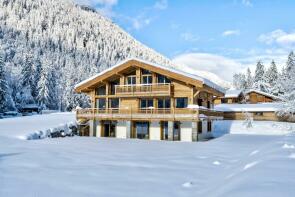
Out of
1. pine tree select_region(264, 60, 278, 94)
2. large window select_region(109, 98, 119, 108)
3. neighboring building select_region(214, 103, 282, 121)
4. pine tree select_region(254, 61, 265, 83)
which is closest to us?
large window select_region(109, 98, 119, 108)

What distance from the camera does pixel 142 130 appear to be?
3384 centimetres

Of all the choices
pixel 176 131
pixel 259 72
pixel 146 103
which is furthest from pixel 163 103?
pixel 259 72

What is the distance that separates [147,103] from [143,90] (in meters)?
1.63

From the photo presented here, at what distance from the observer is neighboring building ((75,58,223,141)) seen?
31203 millimetres

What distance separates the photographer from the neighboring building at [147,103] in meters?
31.2

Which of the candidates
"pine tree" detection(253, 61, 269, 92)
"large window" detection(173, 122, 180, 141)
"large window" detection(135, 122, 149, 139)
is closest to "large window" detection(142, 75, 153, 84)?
"large window" detection(135, 122, 149, 139)

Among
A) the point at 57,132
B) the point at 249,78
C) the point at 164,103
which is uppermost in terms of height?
the point at 249,78

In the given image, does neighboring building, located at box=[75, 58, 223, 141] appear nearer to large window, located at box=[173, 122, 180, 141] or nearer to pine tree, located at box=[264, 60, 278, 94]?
large window, located at box=[173, 122, 180, 141]

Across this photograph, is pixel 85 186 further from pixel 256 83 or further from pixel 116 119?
pixel 256 83

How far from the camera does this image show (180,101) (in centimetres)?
3247

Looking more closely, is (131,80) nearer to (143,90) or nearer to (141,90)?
(141,90)

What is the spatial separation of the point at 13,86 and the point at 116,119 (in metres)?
49.7

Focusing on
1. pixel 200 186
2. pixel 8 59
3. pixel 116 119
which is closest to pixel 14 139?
pixel 116 119

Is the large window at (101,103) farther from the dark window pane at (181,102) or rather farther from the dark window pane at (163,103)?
the dark window pane at (181,102)
